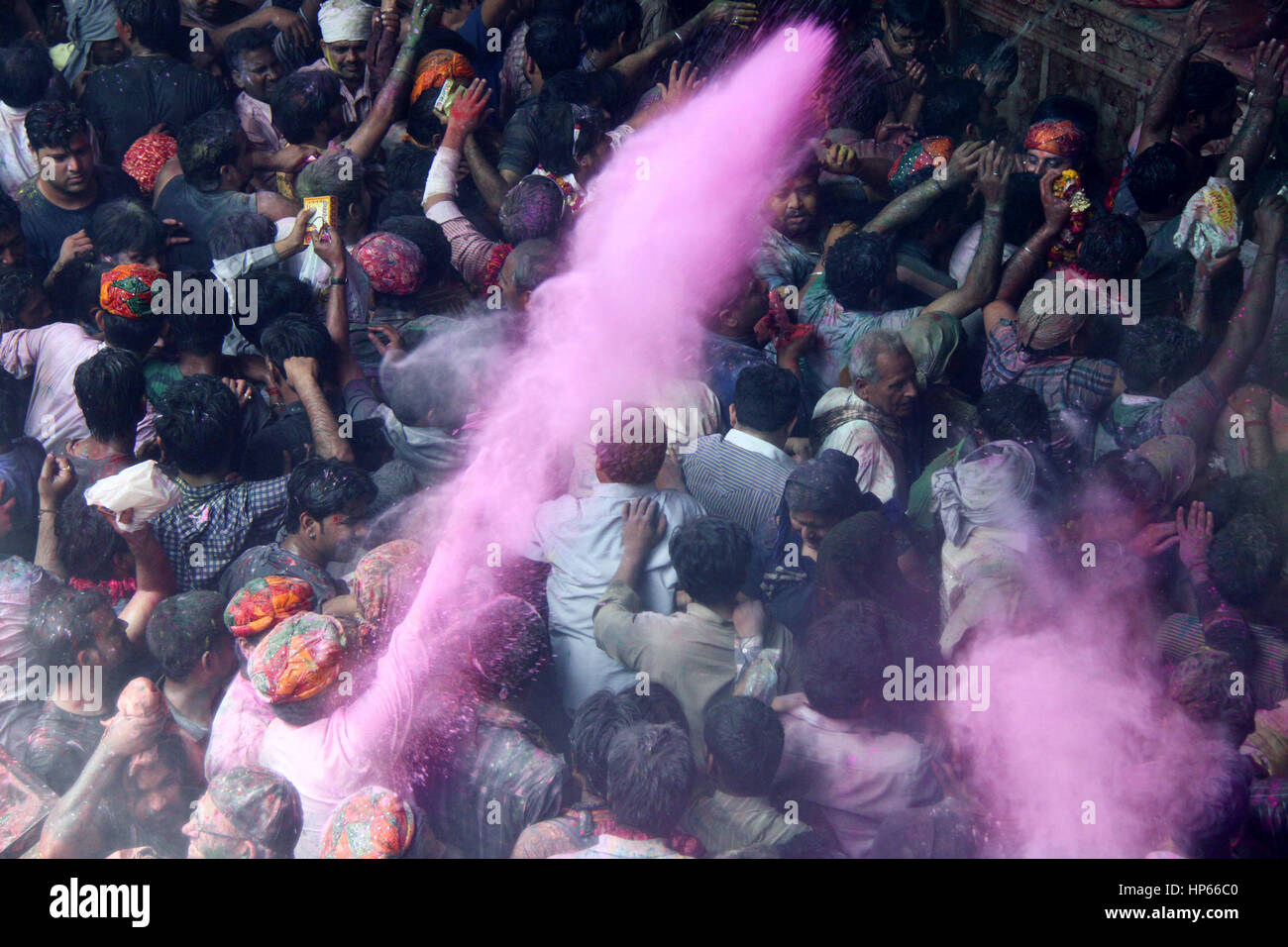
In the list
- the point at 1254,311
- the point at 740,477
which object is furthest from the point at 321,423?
the point at 1254,311

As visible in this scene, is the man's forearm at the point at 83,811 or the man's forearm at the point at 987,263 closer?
the man's forearm at the point at 83,811

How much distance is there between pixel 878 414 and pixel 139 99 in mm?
3929

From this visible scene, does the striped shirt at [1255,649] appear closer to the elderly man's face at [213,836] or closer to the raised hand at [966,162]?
the raised hand at [966,162]

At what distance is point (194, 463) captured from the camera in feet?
14.0

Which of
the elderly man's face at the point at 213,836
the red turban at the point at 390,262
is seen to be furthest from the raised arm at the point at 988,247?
the elderly man's face at the point at 213,836

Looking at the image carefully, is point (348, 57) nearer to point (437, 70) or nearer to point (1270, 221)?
point (437, 70)

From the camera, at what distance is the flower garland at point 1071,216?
193 inches

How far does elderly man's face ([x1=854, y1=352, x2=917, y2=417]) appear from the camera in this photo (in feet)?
14.7

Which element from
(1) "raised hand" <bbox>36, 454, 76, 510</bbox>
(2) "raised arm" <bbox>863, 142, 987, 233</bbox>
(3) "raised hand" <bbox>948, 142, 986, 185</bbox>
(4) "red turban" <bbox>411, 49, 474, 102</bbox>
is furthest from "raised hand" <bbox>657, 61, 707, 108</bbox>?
(1) "raised hand" <bbox>36, 454, 76, 510</bbox>

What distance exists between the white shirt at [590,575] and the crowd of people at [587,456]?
13mm

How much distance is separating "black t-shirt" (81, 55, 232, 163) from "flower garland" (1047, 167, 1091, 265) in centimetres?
408

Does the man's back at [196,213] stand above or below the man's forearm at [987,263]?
below

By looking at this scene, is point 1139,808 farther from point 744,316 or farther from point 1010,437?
point 744,316
